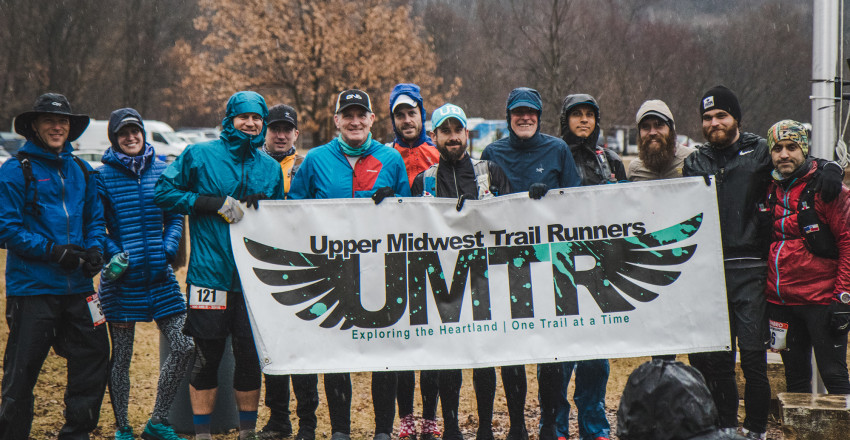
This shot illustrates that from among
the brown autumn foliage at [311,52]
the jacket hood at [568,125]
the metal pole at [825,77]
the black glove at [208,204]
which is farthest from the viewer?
the brown autumn foliage at [311,52]

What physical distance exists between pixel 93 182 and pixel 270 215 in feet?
4.06

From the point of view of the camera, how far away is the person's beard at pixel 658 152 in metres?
5.54

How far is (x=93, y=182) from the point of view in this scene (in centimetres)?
514

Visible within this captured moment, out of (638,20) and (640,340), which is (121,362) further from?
(638,20)

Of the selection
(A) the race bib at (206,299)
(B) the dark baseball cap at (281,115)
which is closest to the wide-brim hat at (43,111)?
(A) the race bib at (206,299)

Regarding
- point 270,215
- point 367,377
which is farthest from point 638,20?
point 270,215

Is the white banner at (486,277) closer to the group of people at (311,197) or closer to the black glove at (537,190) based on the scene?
the black glove at (537,190)

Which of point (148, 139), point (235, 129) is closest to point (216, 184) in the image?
point (235, 129)

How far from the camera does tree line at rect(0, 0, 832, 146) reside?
24.3 meters

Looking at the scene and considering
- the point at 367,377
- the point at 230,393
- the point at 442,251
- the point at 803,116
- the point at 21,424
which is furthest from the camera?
the point at 803,116

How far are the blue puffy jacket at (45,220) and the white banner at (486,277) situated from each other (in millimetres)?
1010

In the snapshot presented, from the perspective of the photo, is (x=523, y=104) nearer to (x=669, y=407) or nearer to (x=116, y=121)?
(x=116, y=121)

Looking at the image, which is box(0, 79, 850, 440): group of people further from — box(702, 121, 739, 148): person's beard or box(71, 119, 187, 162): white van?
box(71, 119, 187, 162): white van

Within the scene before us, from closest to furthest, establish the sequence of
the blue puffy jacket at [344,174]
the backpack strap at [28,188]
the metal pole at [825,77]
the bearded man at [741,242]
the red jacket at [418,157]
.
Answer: the backpack strap at [28,188]
the bearded man at [741,242]
the blue puffy jacket at [344,174]
the red jacket at [418,157]
the metal pole at [825,77]
